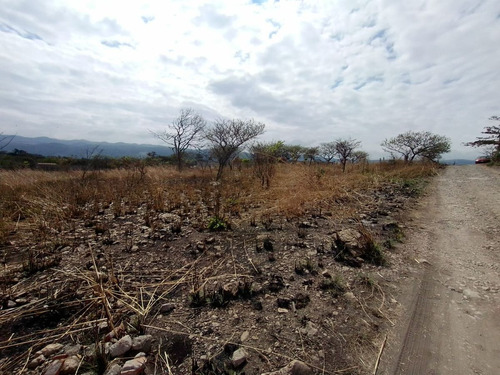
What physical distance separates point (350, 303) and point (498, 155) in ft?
87.3

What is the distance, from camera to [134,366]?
1550mm

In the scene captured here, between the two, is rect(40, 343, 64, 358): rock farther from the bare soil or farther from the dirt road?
the dirt road

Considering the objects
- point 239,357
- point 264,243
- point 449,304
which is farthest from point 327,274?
point 239,357

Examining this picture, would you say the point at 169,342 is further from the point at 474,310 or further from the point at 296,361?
the point at 474,310

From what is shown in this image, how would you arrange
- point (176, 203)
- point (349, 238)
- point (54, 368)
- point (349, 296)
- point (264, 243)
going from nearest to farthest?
point (54, 368) < point (349, 296) < point (349, 238) < point (264, 243) < point (176, 203)

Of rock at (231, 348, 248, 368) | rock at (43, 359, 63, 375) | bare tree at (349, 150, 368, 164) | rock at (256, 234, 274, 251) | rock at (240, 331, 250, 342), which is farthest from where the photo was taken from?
bare tree at (349, 150, 368, 164)

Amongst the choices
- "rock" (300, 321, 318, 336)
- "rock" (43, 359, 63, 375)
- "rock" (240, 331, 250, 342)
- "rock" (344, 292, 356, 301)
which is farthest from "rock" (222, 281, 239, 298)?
"rock" (43, 359, 63, 375)

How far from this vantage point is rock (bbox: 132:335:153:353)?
172 cm

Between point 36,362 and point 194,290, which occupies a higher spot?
point 194,290

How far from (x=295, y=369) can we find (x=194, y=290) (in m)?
1.23

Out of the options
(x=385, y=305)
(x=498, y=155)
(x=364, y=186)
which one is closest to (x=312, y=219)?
(x=385, y=305)

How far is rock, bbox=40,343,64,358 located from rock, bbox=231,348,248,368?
1.35 metres

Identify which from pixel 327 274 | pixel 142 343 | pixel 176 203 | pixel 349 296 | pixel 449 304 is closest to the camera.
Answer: pixel 142 343

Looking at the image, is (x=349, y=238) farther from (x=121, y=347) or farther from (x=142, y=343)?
(x=121, y=347)
